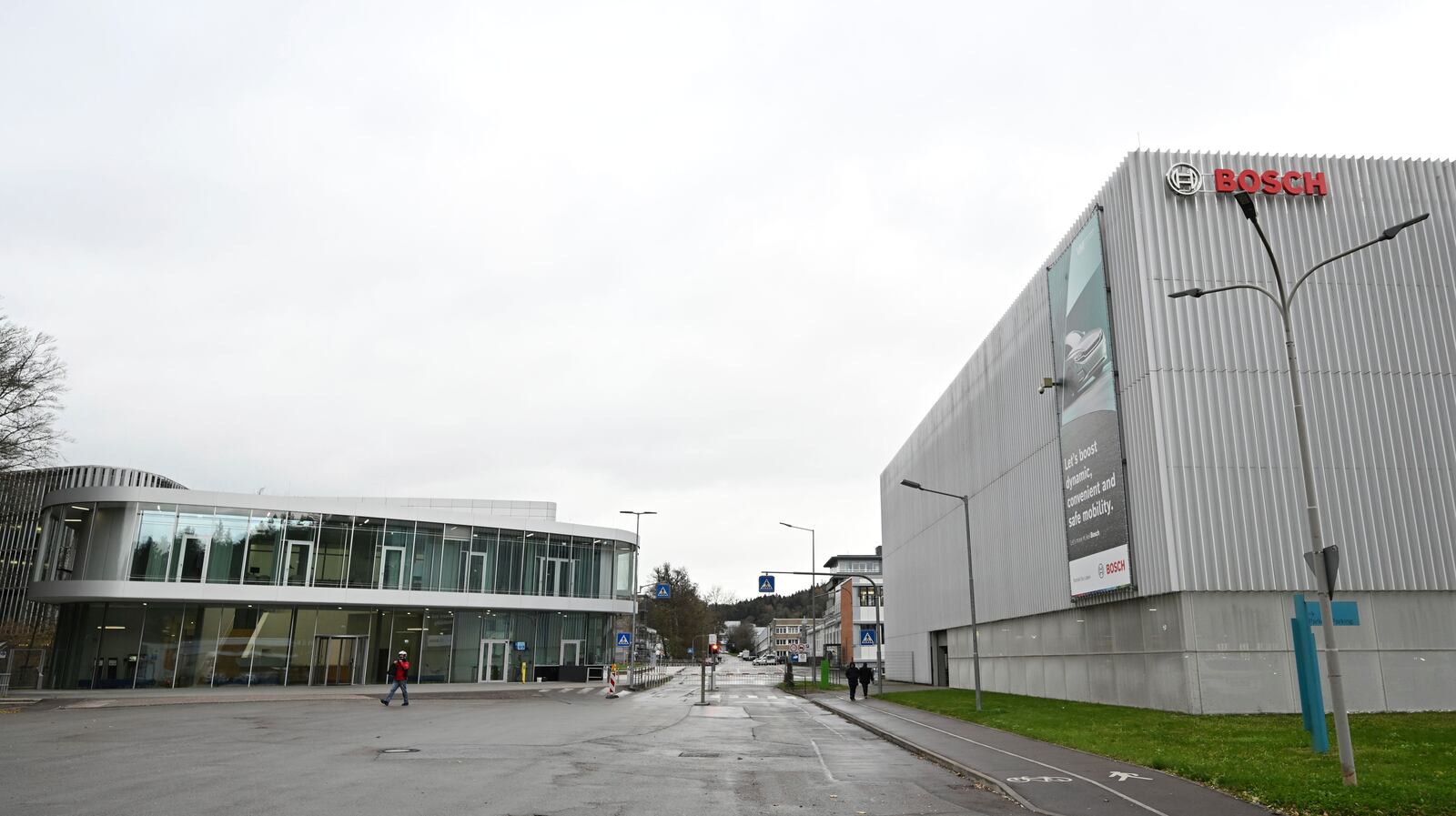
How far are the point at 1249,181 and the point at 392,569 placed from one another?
42406mm

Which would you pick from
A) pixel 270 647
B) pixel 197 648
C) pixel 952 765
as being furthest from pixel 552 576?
pixel 952 765

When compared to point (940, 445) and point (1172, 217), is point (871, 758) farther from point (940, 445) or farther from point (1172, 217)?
point (940, 445)

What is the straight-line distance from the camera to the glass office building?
45094mm

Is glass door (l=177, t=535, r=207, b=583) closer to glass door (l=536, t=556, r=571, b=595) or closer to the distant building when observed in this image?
glass door (l=536, t=556, r=571, b=595)

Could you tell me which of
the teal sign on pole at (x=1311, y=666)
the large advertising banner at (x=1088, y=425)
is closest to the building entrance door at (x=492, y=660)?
the large advertising banner at (x=1088, y=425)

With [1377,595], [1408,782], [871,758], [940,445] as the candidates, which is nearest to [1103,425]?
[1377,595]

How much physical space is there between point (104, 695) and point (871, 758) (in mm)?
34493

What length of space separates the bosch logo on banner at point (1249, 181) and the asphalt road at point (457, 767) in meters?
18.4

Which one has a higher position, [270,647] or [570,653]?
[270,647]

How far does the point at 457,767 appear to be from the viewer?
14.9 m

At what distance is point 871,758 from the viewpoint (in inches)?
715

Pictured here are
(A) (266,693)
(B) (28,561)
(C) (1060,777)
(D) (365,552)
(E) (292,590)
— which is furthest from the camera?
(B) (28,561)

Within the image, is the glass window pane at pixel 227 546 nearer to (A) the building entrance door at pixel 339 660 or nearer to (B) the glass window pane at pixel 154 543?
(B) the glass window pane at pixel 154 543

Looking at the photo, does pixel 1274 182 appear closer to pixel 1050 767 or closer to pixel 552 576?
pixel 1050 767
